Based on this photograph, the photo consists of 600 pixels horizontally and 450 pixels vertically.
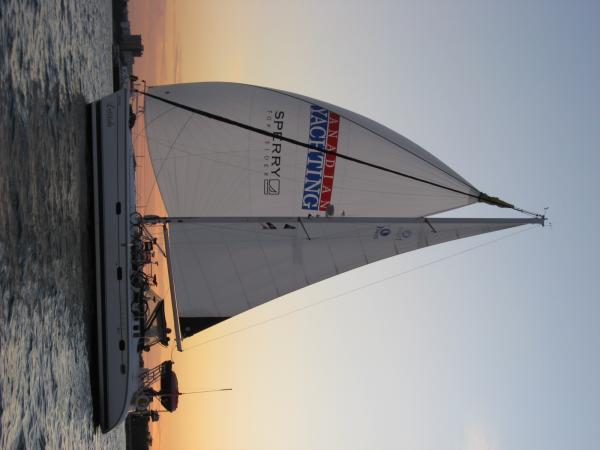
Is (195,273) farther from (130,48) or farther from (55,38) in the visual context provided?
(130,48)

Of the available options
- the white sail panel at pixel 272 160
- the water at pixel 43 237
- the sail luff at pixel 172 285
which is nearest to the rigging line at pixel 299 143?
the white sail panel at pixel 272 160

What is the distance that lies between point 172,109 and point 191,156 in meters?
1.50

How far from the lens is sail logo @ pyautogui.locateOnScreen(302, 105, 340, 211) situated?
58.6 ft

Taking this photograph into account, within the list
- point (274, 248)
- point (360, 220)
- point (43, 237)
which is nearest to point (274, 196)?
point (274, 248)

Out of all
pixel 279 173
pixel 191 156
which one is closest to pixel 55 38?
pixel 191 156

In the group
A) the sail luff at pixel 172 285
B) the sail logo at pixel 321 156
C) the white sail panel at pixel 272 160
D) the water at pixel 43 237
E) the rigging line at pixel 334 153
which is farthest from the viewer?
the sail logo at pixel 321 156

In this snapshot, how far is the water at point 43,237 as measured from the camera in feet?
36.2

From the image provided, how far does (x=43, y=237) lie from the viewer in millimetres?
12844

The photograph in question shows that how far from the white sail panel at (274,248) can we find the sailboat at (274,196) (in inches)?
1.1

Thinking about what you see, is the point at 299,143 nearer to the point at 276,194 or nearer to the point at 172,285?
the point at 276,194

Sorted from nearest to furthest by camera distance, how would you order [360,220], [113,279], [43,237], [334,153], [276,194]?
[43,237] < [113,279] < [360,220] < [334,153] < [276,194]

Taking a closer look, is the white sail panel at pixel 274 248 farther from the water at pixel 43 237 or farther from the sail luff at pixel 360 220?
the water at pixel 43 237

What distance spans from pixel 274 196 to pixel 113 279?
5149 millimetres

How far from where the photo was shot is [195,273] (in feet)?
55.2
